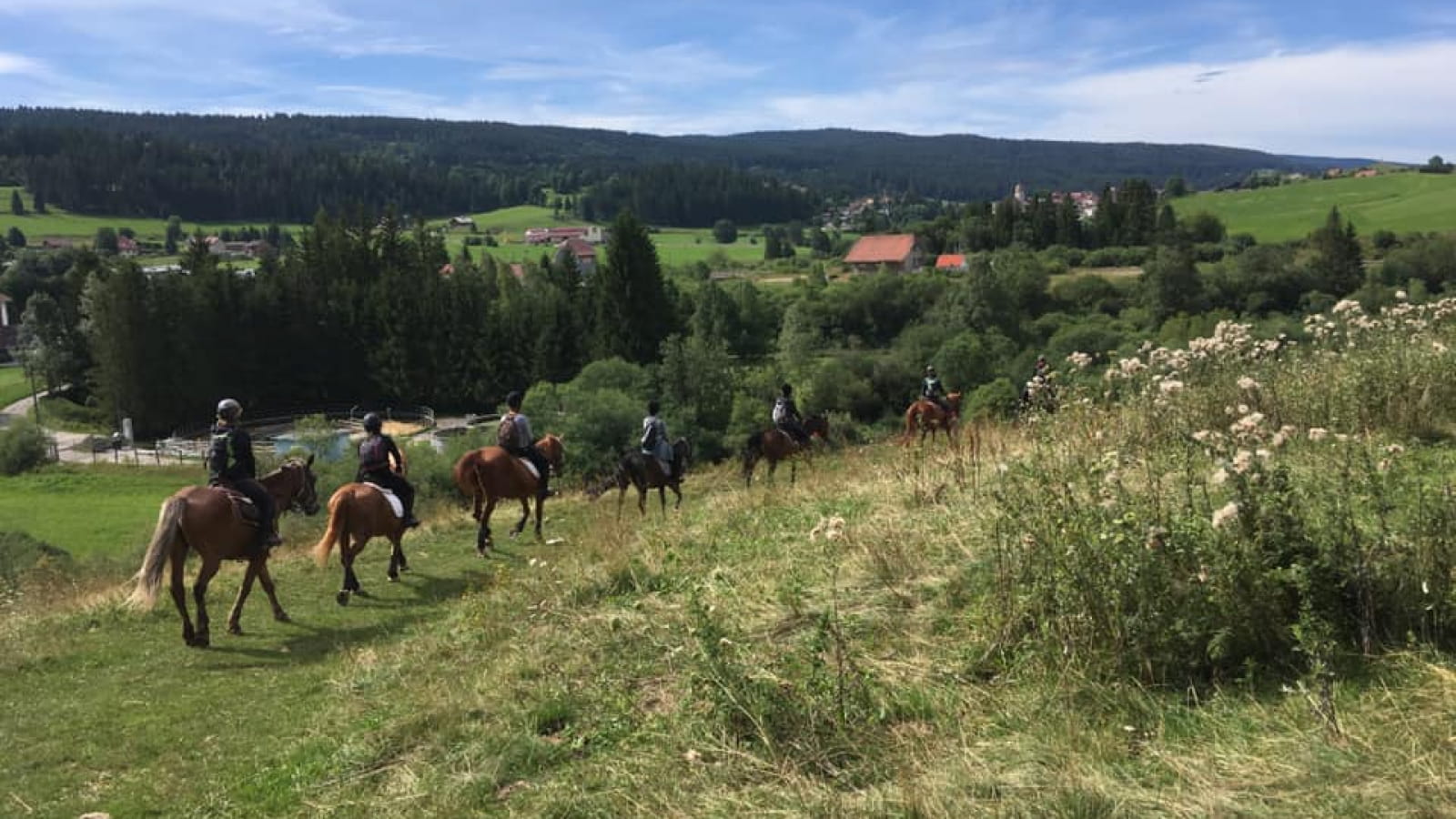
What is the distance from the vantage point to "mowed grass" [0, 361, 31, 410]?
7131 cm

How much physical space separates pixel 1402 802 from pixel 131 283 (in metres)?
71.8

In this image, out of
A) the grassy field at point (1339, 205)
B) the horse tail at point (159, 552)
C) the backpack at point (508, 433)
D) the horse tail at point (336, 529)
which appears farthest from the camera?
the grassy field at point (1339, 205)

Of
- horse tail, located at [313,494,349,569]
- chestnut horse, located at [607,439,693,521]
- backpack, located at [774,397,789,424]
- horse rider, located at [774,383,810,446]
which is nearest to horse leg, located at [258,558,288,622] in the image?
horse tail, located at [313,494,349,569]

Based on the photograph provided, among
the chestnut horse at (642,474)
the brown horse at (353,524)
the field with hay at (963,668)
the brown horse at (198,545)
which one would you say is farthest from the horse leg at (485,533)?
the field with hay at (963,668)

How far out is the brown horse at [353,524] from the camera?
12.1m

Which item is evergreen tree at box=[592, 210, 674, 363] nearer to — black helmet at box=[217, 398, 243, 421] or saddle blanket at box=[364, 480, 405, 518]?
saddle blanket at box=[364, 480, 405, 518]

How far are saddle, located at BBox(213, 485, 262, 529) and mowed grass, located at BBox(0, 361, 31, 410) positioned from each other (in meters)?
74.3

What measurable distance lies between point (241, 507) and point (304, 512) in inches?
82.4

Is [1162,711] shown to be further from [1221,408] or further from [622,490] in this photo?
[622,490]

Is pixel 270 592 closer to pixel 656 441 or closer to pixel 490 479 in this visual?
pixel 490 479

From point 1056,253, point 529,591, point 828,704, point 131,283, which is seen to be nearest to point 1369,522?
point 828,704

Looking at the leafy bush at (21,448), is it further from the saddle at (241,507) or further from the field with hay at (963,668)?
the field with hay at (963,668)

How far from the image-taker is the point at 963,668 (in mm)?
5543

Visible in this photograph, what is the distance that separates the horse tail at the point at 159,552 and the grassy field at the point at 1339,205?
305 ft
